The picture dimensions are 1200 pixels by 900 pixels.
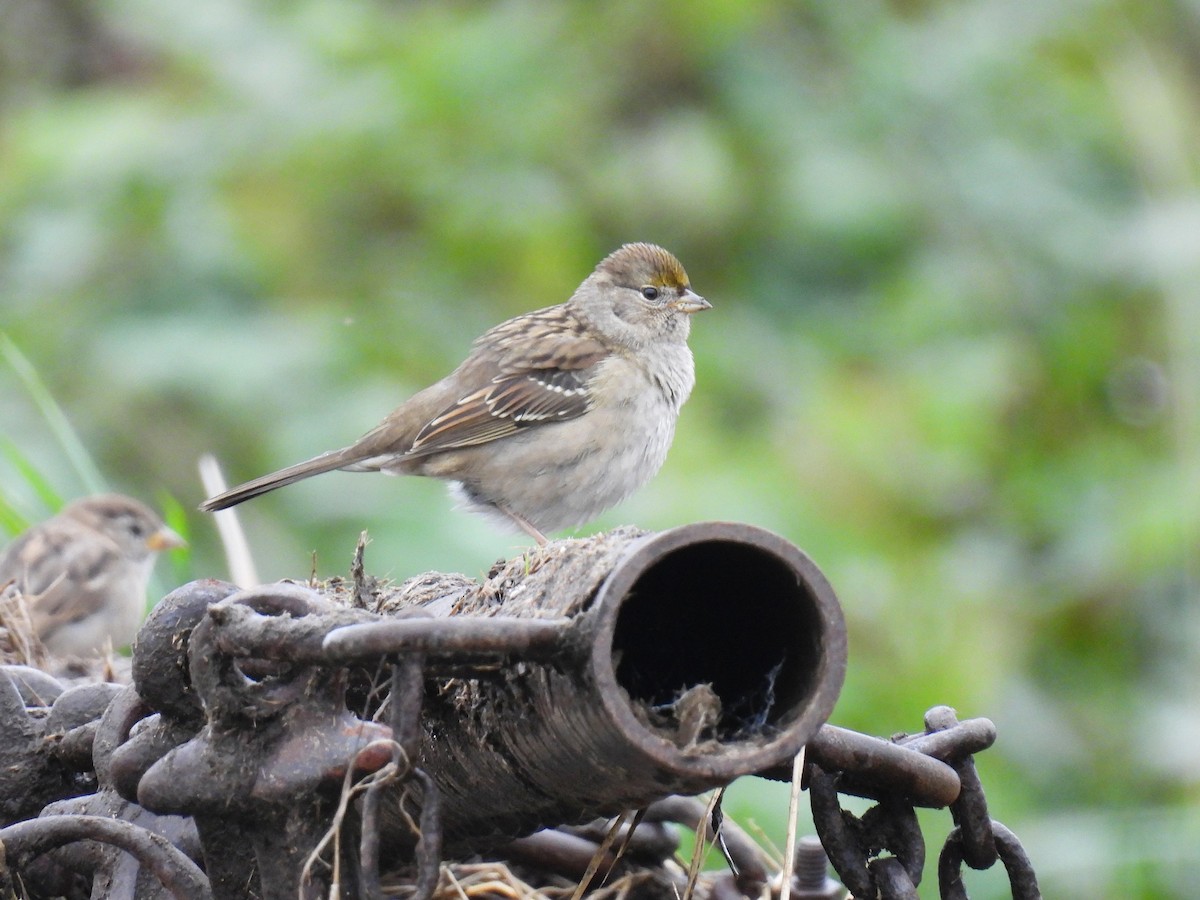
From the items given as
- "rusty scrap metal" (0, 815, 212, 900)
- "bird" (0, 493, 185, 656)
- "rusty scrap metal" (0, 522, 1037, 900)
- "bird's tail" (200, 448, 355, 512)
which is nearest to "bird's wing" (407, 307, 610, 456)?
"bird's tail" (200, 448, 355, 512)

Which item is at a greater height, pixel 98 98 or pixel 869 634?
pixel 98 98

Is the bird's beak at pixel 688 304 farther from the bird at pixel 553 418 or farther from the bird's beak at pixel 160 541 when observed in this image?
the bird's beak at pixel 160 541

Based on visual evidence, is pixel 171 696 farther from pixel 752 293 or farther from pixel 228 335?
pixel 752 293

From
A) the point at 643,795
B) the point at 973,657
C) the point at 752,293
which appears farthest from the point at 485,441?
the point at 643,795

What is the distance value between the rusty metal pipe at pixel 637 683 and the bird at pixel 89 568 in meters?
2.86

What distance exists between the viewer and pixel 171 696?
1441 mm

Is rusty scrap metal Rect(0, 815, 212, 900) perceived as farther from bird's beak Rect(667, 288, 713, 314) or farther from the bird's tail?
bird's beak Rect(667, 288, 713, 314)

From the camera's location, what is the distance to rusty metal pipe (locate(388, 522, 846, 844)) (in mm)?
1260

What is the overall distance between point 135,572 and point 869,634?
2.34m

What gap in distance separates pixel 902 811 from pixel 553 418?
287cm

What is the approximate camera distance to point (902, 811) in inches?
62.6

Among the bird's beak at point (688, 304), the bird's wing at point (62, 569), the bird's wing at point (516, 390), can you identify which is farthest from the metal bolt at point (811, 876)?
the bird's beak at point (688, 304)

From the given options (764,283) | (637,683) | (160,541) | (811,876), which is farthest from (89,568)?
(637,683)

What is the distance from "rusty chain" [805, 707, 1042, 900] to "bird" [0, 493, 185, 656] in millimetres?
2929
